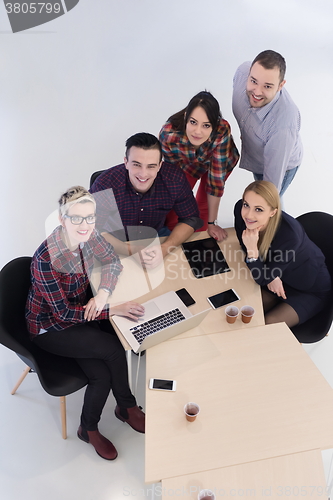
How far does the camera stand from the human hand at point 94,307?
2.20m

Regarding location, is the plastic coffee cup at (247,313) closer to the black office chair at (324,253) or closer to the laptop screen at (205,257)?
the laptop screen at (205,257)

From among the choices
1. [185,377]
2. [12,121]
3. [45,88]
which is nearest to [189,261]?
[185,377]

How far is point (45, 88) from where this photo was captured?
4.72 meters

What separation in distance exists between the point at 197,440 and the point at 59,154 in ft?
10.4

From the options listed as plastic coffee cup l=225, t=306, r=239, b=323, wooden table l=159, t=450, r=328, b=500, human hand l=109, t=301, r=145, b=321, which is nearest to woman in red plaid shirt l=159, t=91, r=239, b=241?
plastic coffee cup l=225, t=306, r=239, b=323

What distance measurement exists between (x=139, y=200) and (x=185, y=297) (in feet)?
2.24

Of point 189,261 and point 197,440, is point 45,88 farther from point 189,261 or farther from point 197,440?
point 197,440

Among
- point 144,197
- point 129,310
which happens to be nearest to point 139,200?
point 144,197

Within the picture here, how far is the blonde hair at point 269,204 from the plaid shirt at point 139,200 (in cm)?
46

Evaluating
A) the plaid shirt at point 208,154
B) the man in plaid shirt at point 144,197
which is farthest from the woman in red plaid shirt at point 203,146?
the man in plaid shirt at point 144,197

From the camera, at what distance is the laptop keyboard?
2.11 metres

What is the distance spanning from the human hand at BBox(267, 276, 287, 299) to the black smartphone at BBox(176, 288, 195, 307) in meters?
0.48

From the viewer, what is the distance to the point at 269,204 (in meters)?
2.25

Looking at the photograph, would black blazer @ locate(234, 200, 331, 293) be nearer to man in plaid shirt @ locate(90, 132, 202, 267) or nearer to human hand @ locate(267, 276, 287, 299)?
human hand @ locate(267, 276, 287, 299)
